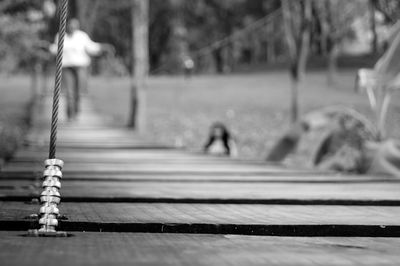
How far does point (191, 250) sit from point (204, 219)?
0.67 meters

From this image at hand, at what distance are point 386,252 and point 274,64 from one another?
5014cm

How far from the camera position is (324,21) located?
19562mm

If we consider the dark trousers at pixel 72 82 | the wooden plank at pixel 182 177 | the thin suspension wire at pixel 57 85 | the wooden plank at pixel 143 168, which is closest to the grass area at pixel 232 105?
the dark trousers at pixel 72 82

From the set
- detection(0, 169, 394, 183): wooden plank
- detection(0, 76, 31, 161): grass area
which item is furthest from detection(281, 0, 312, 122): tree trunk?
detection(0, 169, 394, 183): wooden plank

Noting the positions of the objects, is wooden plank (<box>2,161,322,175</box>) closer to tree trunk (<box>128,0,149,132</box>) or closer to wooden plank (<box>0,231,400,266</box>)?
wooden plank (<box>0,231,400,266</box>)

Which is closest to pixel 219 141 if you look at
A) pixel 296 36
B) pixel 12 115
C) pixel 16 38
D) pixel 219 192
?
pixel 296 36

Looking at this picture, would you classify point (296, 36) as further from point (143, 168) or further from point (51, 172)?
point (51, 172)

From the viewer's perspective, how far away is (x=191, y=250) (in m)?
2.12

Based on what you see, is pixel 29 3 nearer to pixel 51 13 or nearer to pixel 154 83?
pixel 51 13

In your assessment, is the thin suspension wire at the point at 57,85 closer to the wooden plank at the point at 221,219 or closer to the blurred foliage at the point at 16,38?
the wooden plank at the point at 221,219

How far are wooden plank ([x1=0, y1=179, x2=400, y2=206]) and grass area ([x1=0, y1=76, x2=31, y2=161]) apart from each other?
698cm

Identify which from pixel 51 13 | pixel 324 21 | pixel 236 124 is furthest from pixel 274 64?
pixel 324 21

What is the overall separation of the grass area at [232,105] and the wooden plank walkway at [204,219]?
13319 mm

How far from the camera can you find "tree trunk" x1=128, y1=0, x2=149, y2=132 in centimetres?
1762
